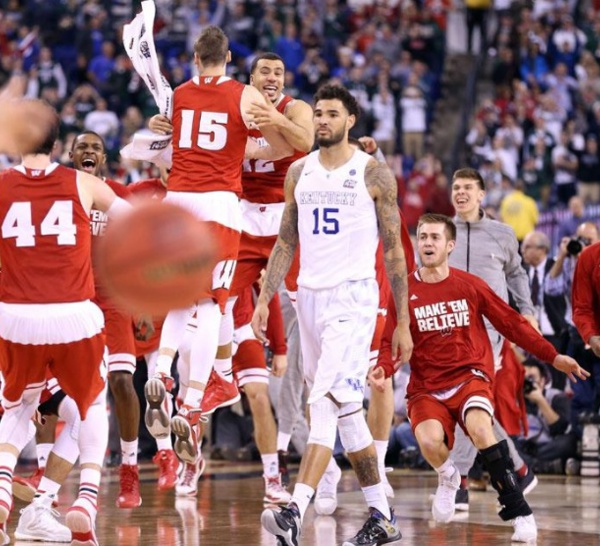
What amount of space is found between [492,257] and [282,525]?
4354mm

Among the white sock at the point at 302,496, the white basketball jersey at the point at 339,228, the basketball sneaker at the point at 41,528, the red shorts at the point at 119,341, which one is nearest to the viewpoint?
the white sock at the point at 302,496

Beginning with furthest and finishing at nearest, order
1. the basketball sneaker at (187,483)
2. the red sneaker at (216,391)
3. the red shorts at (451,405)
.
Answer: the basketball sneaker at (187,483) → the red sneaker at (216,391) → the red shorts at (451,405)

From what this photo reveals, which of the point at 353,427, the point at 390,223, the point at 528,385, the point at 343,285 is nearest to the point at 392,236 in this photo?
the point at 390,223

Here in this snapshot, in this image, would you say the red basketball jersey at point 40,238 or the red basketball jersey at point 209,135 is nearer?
the red basketball jersey at point 40,238

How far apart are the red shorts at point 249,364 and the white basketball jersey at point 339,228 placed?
298 cm

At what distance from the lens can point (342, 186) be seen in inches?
360

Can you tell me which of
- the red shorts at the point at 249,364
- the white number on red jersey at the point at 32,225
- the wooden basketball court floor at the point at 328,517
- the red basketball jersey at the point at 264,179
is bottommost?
the wooden basketball court floor at the point at 328,517

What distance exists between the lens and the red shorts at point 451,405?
33.6 ft

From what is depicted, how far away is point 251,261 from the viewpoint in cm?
1145

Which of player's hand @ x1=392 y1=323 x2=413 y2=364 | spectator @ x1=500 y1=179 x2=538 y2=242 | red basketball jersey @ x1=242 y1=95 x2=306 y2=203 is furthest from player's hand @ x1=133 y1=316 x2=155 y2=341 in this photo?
spectator @ x1=500 y1=179 x2=538 y2=242

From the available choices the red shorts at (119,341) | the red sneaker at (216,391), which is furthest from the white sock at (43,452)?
the red sneaker at (216,391)

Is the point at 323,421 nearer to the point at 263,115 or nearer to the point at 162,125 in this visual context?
→ the point at 263,115

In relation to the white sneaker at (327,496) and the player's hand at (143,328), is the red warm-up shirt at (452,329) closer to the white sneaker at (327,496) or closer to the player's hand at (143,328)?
the white sneaker at (327,496)

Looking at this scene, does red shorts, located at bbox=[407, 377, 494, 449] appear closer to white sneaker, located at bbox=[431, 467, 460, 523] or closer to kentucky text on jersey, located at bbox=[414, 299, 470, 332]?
white sneaker, located at bbox=[431, 467, 460, 523]
